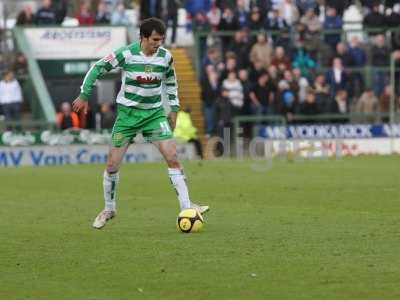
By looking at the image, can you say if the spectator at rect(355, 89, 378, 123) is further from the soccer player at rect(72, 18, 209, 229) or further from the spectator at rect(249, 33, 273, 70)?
the soccer player at rect(72, 18, 209, 229)

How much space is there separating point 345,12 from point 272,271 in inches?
1173

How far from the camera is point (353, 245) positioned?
496 inches

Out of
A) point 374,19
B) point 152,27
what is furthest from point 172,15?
point 152,27

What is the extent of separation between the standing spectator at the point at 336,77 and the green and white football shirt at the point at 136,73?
21687mm

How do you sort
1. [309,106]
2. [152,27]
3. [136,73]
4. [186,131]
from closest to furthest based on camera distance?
[152,27]
[136,73]
[186,131]
[309,106]

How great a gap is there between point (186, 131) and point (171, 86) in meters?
17.8

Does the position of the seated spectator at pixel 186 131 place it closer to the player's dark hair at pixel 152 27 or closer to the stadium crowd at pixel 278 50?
the stadium crowd at pixel 278 50

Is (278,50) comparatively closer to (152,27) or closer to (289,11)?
(289,11)

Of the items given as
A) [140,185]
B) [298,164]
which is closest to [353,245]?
[140,185]

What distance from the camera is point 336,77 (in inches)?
1405

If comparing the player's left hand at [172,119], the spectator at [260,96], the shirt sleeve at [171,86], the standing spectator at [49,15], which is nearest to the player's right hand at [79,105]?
the shirt sleeve at [171,86]

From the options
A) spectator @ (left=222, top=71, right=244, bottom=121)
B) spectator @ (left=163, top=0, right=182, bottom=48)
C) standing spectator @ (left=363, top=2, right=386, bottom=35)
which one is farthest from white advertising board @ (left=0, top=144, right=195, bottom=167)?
standing spectator @ (left=363, top=2, right=386, bottom=35)

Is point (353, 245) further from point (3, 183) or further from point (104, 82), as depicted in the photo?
point (104, 82)

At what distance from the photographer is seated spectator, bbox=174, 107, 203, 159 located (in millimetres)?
32344
